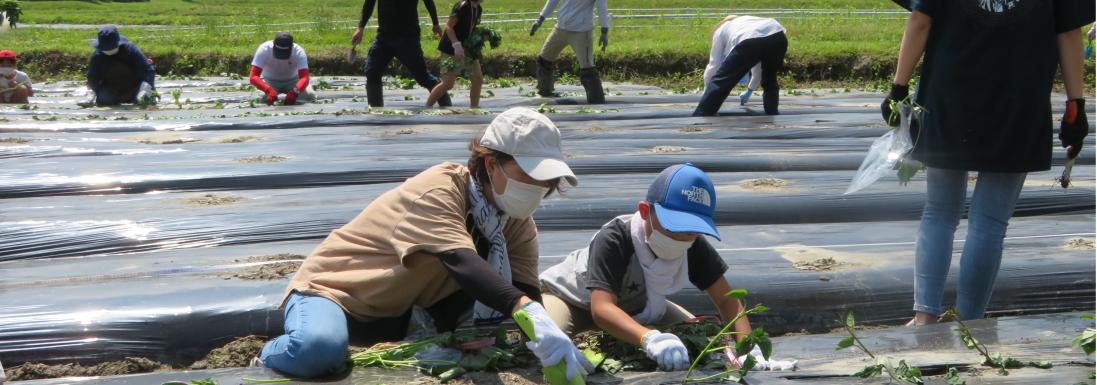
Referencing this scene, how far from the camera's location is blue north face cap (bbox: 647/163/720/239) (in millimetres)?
2592

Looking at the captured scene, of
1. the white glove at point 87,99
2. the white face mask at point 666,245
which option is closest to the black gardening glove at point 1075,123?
the white face mask at point 666,245

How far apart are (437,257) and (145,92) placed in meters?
6.32

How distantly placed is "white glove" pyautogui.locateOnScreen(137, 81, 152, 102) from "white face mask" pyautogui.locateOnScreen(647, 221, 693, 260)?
20.9 feet

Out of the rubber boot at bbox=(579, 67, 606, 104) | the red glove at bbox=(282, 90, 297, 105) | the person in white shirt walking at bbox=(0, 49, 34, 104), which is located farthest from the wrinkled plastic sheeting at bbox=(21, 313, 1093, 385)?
the person in white shirt walking at bbox=(0, 49, 34, 104)

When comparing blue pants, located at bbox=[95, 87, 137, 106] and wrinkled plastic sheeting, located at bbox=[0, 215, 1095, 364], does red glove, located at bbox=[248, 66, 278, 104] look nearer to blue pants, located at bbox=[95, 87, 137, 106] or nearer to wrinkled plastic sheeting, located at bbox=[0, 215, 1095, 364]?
blue pants, located at bbox=[95, 87, 137, 106]

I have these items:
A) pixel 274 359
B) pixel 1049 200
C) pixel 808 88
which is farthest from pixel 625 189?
pixel 808 88

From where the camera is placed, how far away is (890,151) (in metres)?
3.17

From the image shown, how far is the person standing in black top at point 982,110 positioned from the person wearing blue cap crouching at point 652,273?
2.25ft

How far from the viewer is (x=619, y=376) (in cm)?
254

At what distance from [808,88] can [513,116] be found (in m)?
8.18

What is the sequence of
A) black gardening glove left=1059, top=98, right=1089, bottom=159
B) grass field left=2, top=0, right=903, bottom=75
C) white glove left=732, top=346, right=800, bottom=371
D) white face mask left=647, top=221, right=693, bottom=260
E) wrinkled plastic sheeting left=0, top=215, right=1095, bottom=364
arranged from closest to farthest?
white glove left=732, top=346, right=800, bottom=371 → white face mask left=647, top=221, right=693, bottom=260 → wrinkled plastic sheeting left=0, top=215, right=1095, bottom=364 → black gardening glove left=1059, top=98, right=1089, bottom=159 → grass field left=2, top=0, right=903, bottom=75

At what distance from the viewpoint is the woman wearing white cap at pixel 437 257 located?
2496 millimetres

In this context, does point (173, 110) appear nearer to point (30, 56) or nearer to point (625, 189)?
point (625, 189)

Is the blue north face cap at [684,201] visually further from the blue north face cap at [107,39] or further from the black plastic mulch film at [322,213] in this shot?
the blue north face cap at [107,39]
